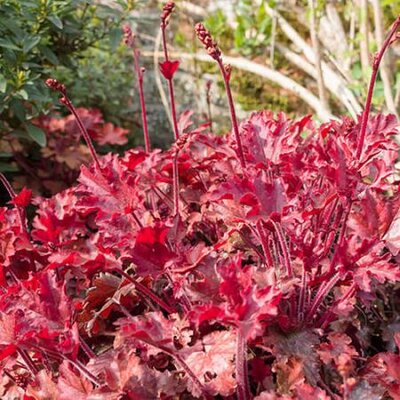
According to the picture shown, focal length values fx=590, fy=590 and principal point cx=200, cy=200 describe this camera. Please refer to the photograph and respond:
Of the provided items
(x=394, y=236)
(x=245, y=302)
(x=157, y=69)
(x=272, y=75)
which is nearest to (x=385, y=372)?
(x=394, y=236)

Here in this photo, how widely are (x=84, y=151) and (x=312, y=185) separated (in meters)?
1.48

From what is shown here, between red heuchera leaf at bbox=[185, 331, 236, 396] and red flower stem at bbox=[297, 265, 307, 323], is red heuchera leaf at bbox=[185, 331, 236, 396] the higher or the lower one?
the lower one

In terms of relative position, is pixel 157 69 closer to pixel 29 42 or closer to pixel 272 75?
pixel 272 75

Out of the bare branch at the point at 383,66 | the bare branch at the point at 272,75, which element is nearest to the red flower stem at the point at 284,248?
the bare branch at the point at 383,66

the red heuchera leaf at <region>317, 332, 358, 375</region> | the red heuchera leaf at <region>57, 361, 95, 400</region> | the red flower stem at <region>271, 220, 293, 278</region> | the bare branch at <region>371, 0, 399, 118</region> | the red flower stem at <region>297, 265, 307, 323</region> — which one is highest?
the bare branch at <region>371, 0, 399, 118</region>

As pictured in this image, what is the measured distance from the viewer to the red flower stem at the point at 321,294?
1.11 metres

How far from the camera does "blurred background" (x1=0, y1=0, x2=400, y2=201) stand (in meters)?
2.29

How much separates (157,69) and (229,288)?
2734 millimetres

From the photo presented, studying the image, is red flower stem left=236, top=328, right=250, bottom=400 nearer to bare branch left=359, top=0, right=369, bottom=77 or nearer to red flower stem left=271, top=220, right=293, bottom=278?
red flower stem left=271, top=220, right=293, bottom=278

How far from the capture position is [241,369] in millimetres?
1010

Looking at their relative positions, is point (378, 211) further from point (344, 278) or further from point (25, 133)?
point (25, 133)

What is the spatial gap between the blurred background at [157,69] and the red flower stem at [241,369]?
1.38 metres

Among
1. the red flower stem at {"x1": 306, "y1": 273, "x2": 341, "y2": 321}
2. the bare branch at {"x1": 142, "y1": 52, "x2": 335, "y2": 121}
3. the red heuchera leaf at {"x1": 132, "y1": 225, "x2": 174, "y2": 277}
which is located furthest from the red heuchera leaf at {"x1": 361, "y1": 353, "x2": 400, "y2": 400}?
the bare branch at {"x1": 142, "y1": 52, "x2": 335, "y2": 121}

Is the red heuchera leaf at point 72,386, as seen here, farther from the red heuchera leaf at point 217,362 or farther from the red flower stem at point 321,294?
the red flower stem at point 321,294
